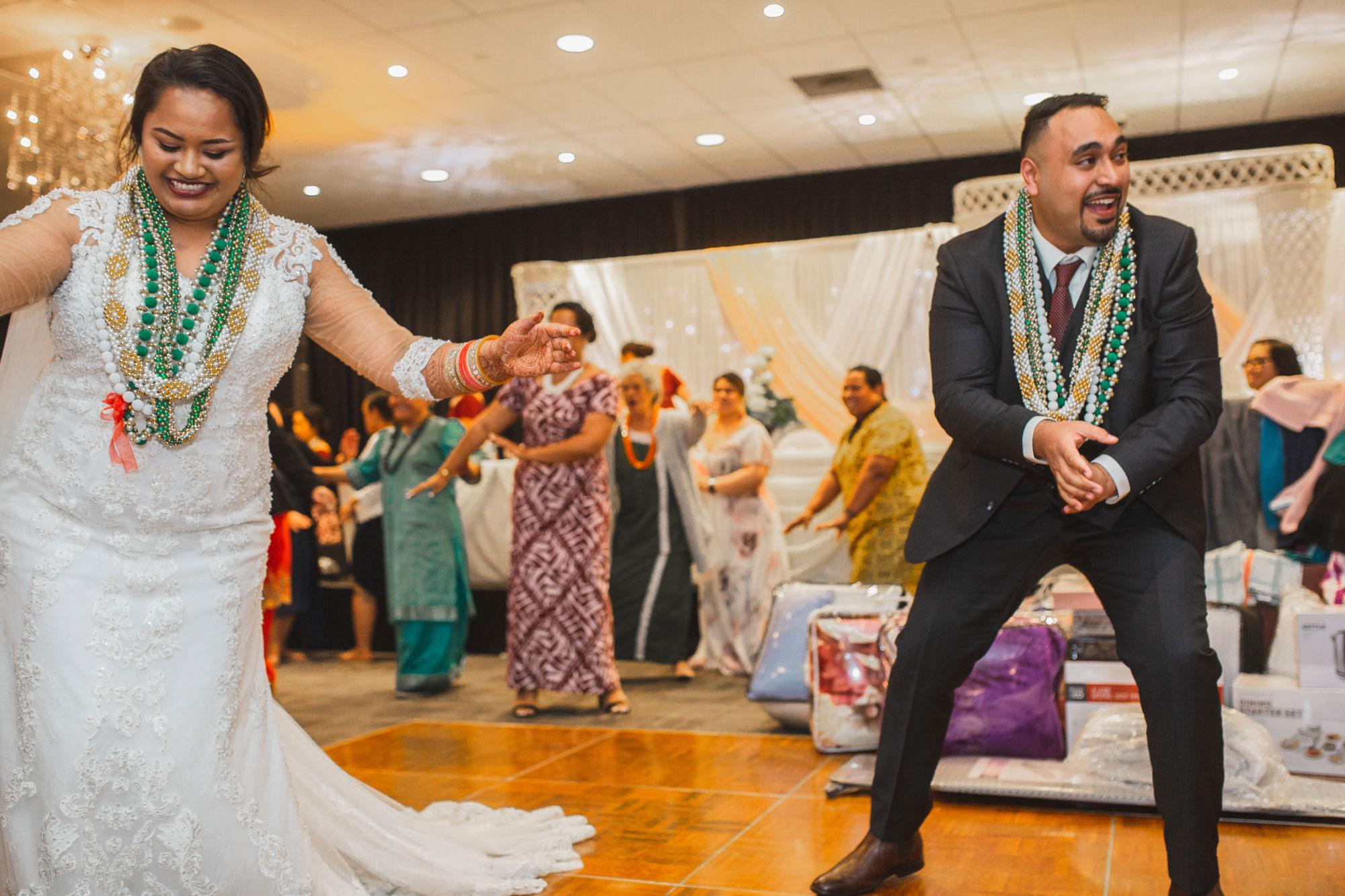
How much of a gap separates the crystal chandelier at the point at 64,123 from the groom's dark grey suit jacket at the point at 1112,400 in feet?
12.7

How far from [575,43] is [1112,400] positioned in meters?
4.81

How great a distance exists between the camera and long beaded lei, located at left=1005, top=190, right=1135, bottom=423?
82.0 inches

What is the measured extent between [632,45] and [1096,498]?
5067mm

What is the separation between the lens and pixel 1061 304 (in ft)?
7.11

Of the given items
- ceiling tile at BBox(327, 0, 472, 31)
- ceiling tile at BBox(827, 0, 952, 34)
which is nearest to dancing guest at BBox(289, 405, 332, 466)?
ceiling tile at BBox(327, 0, 472, 31)

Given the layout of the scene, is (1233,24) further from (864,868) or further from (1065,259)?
(864,868)

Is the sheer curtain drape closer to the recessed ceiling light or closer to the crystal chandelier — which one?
the recessed ceiling light

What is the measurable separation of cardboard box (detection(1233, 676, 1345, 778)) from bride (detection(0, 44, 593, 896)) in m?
2.35

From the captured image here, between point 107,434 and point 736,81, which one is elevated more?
point 736,81

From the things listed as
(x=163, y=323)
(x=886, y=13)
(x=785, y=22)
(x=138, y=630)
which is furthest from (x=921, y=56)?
(x=138, y=630)

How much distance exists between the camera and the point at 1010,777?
306cm

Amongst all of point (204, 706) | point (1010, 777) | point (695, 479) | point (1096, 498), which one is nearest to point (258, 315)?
point (204, 706)

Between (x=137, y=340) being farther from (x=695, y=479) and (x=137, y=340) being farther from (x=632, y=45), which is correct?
(x=632, y=45)

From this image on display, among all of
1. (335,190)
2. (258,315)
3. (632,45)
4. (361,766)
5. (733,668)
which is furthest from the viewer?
(335,190)
